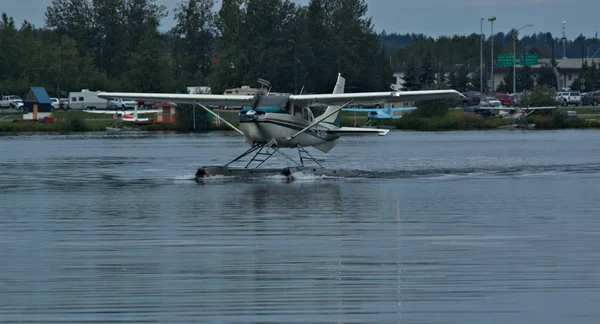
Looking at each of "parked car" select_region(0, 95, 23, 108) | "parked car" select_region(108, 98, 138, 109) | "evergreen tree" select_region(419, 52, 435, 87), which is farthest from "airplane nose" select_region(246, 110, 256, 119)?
"evergreen tree" select_region(419, 52, 435, 87)

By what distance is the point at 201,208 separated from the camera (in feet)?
61.2

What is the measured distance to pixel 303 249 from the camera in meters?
13.0

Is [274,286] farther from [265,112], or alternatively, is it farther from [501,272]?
[265,112]

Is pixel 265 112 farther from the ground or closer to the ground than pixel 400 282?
farther from the ground

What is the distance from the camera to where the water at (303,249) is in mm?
9367

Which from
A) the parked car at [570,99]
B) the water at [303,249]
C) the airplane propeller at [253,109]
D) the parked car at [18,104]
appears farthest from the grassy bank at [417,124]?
the water at [303,249]

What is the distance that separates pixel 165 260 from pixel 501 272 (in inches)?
147

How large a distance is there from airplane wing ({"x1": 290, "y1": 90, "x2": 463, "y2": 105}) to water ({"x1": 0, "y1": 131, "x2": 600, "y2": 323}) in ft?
6.46

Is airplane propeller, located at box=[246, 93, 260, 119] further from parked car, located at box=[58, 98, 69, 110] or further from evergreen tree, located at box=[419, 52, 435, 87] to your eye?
evergreen tree, located at box=[419, 52, 435, 87]

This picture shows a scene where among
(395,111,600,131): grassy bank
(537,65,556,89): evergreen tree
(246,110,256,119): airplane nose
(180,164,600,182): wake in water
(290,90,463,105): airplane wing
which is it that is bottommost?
(180,164,600,182): wake in water

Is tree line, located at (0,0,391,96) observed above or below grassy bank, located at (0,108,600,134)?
above

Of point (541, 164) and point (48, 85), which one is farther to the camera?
point (48, 85)

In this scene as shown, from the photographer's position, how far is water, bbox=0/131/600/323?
30.7 ft

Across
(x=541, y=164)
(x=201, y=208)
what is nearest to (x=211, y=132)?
(x=541, y=164)
